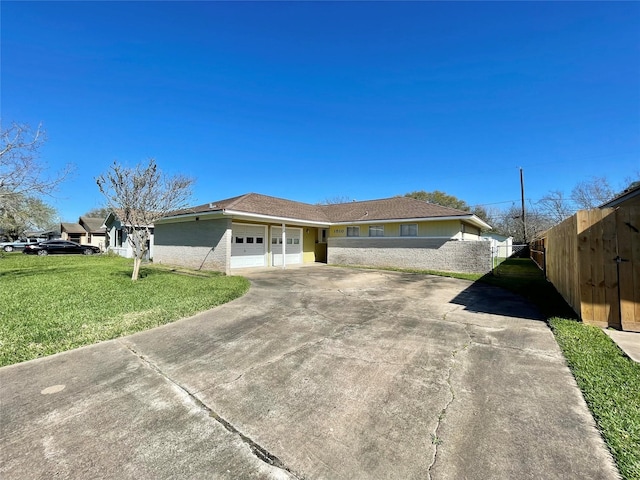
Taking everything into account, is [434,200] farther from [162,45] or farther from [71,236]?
[71,236]

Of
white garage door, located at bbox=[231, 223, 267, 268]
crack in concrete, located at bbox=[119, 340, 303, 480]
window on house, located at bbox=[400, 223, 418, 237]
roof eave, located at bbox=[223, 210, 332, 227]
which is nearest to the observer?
crack in concrete, located at bbox=[119, 340, 303, 480]

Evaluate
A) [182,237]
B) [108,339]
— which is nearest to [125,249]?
[182,237]

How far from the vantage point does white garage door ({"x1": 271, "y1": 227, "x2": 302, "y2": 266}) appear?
57.8ft

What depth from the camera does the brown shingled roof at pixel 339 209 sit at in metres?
15.0

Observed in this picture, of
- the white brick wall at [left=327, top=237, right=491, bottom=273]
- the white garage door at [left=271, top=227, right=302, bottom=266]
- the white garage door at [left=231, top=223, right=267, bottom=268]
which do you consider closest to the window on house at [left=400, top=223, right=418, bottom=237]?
the white brick wall at [left=327, top=237, right=491, bottom=273]

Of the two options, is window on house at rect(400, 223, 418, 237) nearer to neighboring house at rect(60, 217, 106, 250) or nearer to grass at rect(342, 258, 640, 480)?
grass at rect(342, 258, 640, 480)

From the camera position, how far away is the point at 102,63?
1077 cm

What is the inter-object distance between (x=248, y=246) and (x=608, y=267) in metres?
14.4

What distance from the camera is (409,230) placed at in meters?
16.7

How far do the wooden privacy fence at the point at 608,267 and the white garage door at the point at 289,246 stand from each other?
1437cm

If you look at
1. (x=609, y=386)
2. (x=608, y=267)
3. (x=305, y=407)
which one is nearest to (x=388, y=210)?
(x=608, y=267)

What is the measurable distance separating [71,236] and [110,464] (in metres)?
52.6

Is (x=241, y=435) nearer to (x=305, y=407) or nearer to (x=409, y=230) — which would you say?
(x=305, y=407)

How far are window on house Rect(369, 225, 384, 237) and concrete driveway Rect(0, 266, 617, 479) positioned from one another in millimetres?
12424
